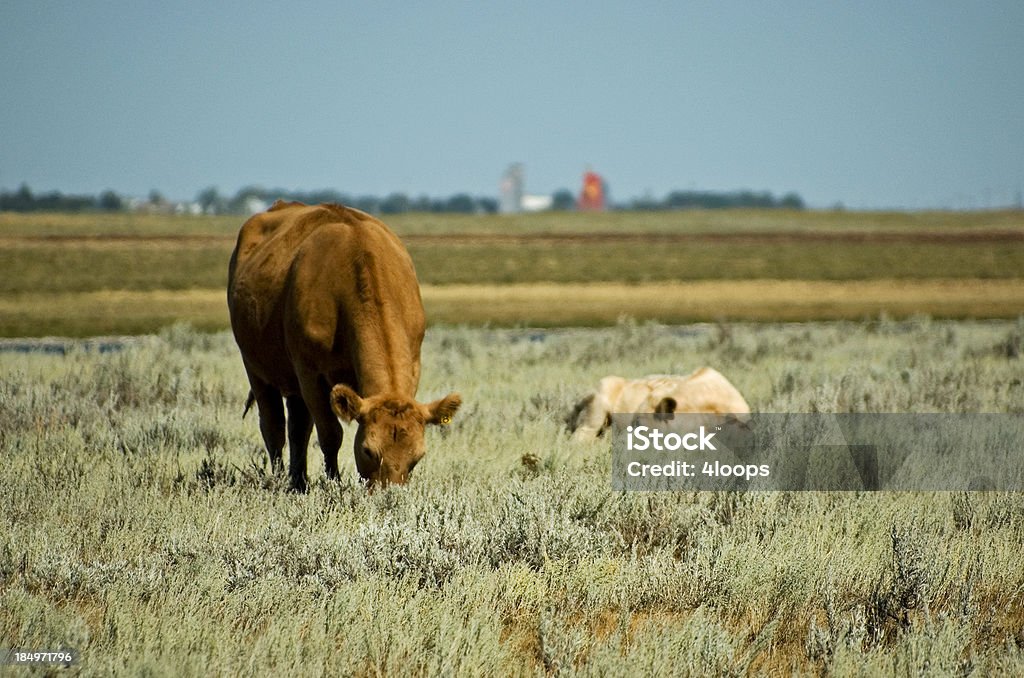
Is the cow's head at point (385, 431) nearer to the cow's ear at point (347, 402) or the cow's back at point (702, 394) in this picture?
the cow's ear at point (347, 402)

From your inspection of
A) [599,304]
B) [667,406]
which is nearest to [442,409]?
[667,406]

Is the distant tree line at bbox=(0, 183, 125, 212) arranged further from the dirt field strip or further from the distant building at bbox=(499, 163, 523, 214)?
the dirt field strip

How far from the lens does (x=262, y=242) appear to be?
9.50 meters

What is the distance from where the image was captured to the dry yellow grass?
31.2 m

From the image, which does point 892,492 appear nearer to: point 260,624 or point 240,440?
point 260,624

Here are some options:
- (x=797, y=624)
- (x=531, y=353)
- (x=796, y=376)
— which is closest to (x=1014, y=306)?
(x=531, y=353)

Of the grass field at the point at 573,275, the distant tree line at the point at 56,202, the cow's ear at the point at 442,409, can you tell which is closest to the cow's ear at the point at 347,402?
the cow's ear at the point at 442,409

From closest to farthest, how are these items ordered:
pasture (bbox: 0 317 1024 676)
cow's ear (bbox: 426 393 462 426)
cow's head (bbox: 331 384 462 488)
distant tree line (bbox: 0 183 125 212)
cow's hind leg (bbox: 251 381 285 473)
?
pasture (bbox: 0 317 1024 676), cow's head (bbox: 331 384 462 488), cow's ear (bbox: 426 393 462 426), cow's hind leg (bbox: 251 381 285 473), distant tree line (bbox: 0 183 125 212)

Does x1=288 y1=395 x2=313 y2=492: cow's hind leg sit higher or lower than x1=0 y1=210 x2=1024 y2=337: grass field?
higher

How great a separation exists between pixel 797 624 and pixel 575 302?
108ft

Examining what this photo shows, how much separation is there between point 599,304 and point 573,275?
41.5ft

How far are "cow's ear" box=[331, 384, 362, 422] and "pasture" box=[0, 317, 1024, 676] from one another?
0.47m

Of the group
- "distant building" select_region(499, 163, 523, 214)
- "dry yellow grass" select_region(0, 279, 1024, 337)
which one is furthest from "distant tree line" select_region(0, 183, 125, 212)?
"dry yellow grass" select_region(0, 279, 1024, 337)

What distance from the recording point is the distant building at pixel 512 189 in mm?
194000
